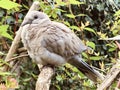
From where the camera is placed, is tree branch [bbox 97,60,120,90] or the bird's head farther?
the bird's head

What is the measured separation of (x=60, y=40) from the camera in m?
1.63

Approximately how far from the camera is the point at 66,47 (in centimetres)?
165

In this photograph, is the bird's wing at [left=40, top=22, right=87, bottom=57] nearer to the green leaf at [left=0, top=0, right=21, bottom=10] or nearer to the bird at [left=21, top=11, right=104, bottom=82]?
the bird at [left=21, top=11, right=104, bottom=82]

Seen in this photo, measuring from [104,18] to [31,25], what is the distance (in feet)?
6.13

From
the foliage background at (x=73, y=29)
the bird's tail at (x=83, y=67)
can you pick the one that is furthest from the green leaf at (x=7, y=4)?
the bird's tail at (x=83, y=67)

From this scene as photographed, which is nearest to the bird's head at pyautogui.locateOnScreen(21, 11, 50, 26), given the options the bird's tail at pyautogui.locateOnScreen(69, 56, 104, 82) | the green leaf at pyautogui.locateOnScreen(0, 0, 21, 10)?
the bird's tail at pyautogui.locateOnScreen(69, 56, 104, 82)

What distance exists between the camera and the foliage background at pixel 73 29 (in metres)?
1.71

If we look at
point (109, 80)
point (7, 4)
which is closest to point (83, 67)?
point (109, 80)

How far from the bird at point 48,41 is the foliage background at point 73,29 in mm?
67

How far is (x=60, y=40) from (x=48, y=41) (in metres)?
0.06

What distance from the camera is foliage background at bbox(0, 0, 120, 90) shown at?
1705 millimetres

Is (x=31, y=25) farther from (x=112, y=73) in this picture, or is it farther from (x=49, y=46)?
(x=112, y=73)

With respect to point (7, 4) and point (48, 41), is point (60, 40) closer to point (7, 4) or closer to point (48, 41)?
point (48, 41)

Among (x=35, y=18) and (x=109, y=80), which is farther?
(x=35, y=18)
